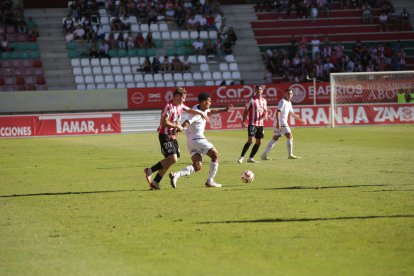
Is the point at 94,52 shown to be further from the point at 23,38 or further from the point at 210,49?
the point at 210,49

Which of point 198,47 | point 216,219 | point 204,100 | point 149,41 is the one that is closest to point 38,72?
point 149,41

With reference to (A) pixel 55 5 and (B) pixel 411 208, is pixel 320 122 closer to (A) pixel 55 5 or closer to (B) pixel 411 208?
(A) pixel 55 5

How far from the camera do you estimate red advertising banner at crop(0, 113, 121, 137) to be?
123 ft

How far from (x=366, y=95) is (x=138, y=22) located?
17.0m

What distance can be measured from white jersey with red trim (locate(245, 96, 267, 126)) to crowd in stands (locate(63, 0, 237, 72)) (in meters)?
25.3

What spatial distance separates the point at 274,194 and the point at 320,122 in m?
26.6

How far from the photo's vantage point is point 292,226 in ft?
35.5

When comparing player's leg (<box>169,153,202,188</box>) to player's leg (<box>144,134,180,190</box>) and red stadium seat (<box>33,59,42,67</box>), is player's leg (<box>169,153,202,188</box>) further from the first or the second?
red stadium seat (<box>33,59,42,67</box>)

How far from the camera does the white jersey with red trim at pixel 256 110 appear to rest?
23.0 m

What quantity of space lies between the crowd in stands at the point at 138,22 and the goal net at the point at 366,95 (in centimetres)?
1173

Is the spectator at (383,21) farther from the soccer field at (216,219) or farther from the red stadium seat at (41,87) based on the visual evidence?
the soccer field at (216,219)

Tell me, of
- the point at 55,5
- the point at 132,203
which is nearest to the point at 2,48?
the point at 55,5

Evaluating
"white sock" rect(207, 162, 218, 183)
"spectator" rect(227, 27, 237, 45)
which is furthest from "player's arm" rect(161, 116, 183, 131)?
"spectator" rect(227, 27, 237, 45)

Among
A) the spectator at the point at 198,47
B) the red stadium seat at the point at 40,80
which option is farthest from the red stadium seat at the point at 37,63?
the spectator at the point at 198,47
